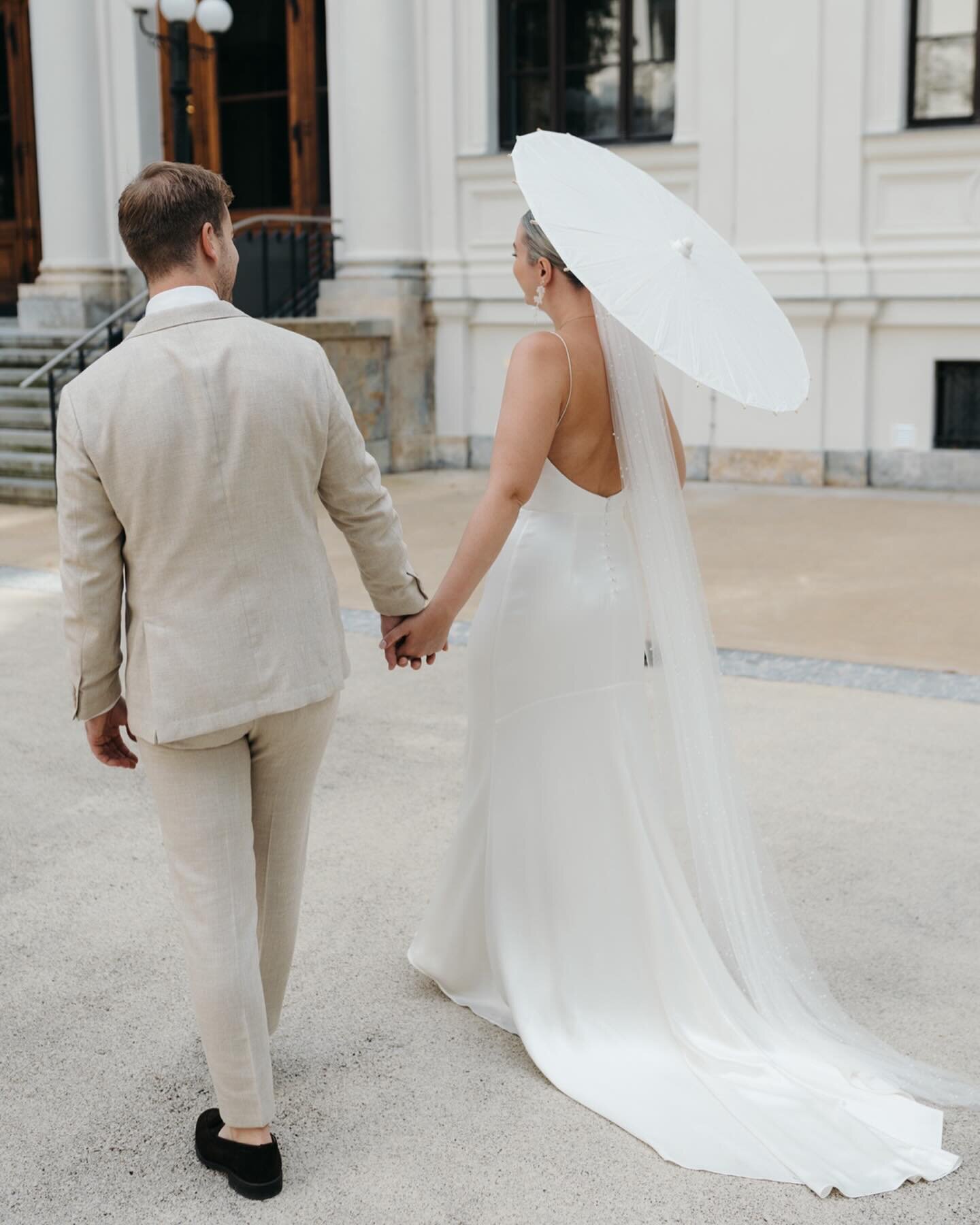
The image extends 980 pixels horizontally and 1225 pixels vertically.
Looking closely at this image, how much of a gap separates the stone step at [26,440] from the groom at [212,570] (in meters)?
10.2

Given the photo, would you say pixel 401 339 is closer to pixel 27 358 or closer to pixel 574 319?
pixel 27 358

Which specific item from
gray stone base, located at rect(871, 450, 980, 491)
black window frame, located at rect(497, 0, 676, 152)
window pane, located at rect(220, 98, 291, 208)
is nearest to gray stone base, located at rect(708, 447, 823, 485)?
gray stone base, located at rect(871, 450, 980, 491)

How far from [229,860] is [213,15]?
11.8m

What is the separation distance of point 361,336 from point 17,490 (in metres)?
3.18

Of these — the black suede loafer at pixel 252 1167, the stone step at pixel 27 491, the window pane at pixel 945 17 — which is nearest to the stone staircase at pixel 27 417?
the stone step at pixel 27 491

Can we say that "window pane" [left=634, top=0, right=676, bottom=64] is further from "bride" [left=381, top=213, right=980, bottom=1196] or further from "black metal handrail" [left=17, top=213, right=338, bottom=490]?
"bride" [left=381, top=213, right=980, bottom=1196]

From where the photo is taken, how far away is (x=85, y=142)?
47.8 ft

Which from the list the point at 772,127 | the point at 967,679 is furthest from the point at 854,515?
the point at 967,679

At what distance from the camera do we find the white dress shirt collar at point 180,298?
251cm

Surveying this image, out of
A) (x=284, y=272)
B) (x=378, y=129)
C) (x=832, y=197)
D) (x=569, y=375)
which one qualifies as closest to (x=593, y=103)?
(x=378, y=129)

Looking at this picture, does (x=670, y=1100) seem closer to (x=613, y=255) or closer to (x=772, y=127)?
(x=613, y=255)

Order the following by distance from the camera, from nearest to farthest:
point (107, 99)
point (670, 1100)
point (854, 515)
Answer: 1. point (670, 1100)
2. point (854, 515)
3. point (107, 99)

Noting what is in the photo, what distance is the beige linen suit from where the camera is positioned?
8.09 feet

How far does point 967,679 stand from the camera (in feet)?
20.3
